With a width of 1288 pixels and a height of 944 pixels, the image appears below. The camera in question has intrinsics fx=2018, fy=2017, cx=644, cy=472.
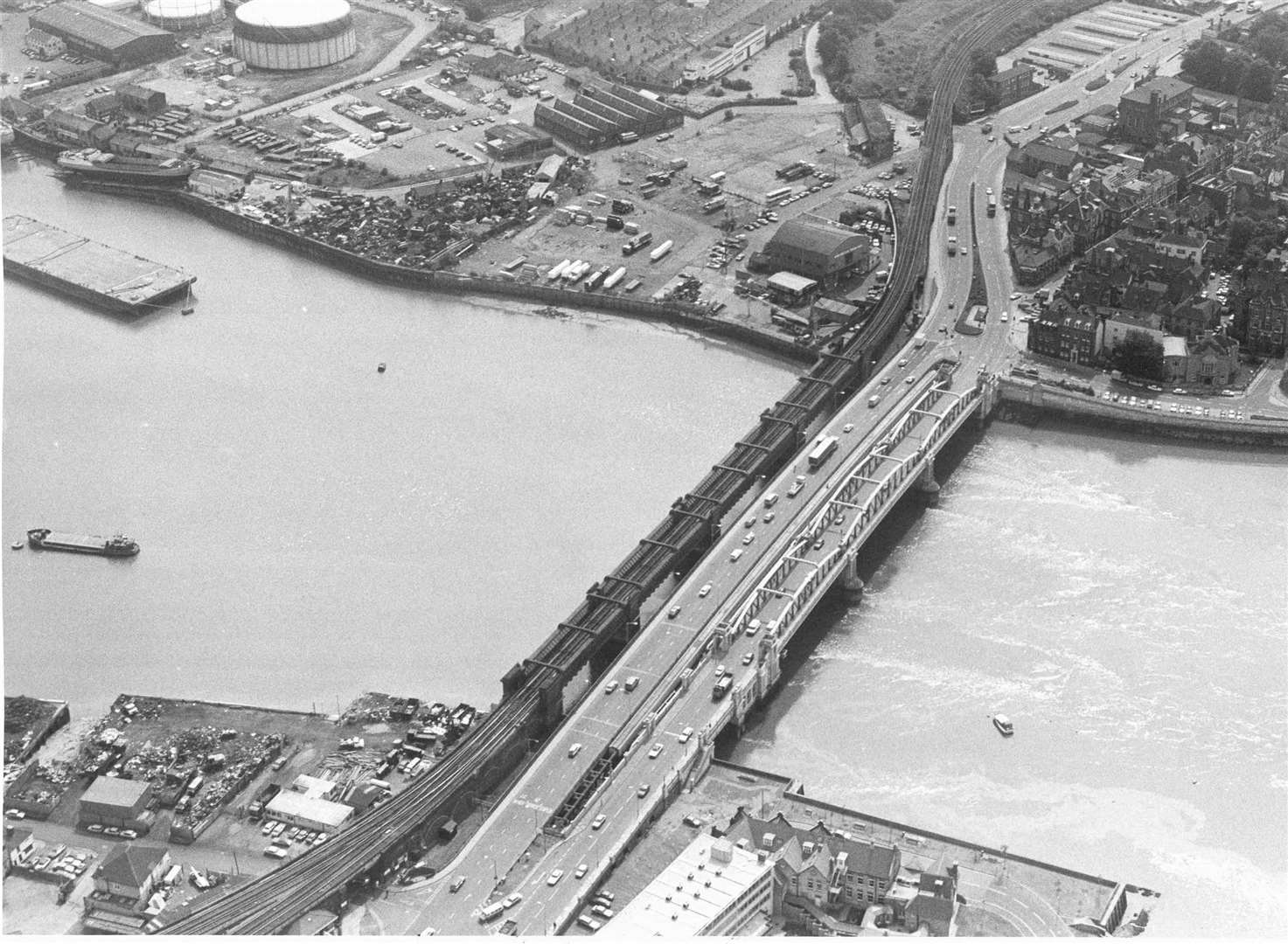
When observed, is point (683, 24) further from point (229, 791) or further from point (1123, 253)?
point (229, 791)

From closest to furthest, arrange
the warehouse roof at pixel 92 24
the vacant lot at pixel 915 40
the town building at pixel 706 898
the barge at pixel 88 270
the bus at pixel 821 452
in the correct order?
1. the town building at pixel 706 898
2. the bus at pixel 821 452
3. the barge at pixel 88 270
4. the vacant lot at pixel 915 40
5. the warehouse roof at pixel 92 24

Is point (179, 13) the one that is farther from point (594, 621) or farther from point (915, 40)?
point (594, 621)

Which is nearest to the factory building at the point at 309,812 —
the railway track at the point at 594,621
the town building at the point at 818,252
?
the railway track at the point at 594,621

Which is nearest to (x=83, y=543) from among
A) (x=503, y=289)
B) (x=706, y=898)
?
(x=503, y=289)

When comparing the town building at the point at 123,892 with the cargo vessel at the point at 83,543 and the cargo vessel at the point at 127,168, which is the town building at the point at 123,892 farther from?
the cargo vessel at the point at 127,168

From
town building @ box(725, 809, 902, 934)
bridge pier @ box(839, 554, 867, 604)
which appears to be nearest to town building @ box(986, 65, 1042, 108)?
bridge pier @ box(839, 554, 867, 604)
